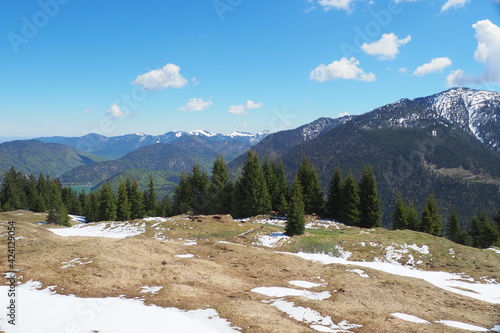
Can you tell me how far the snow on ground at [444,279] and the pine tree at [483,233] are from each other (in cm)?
6131

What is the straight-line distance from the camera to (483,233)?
76062 mm

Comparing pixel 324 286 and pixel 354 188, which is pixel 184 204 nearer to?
pixel 354 188

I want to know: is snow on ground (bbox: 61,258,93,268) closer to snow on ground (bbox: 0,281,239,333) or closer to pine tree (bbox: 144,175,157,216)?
snow on ground (bbox: 0,281,239,333)

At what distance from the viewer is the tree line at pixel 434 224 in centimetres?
6756

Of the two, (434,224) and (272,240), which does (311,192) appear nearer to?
(272,240)

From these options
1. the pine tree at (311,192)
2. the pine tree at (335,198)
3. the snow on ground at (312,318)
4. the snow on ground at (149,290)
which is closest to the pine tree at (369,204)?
the pine tree at (335,198)

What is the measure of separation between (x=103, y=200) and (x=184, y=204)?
19.2 m

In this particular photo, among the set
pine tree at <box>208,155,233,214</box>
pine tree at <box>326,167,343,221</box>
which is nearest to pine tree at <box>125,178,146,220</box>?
pine tree at <box>208,155,233,214</box>

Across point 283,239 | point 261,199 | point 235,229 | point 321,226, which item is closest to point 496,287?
point 283,239

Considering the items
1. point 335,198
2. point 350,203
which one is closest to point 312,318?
point 350,203

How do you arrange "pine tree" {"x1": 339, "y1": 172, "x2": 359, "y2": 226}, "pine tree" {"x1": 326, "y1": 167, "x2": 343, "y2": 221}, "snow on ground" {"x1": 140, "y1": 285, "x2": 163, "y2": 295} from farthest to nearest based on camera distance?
"pine tree" {"x1": 326, "y1": 167, "x2": 343, "y2": 221}, "pine tree" {"x1": 339, "y1": 172, "x2": 359, "y2": 226}, "snow on ground" {"x1": 140, "y1": 285, "x2": 163, "y2": 295}

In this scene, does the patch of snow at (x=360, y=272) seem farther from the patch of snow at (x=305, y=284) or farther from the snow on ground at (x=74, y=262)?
the snow on ground at (x=74, y=262)

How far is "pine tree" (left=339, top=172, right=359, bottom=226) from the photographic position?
184 feet

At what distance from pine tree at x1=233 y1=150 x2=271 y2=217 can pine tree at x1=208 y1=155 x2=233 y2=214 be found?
4098mm
